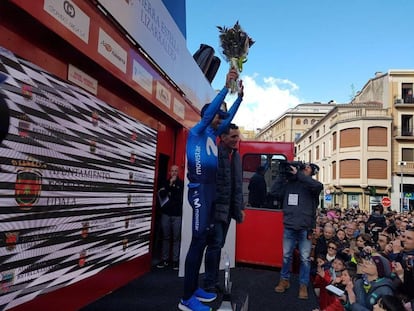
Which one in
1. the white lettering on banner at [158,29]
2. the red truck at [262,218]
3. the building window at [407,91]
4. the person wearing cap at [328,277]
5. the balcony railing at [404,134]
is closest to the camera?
the white lettering on banner at [158,29]

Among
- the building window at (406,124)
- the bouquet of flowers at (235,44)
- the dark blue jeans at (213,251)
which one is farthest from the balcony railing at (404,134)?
the dark blue jeans at (213,251)

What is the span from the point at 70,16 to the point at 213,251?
2329 mm

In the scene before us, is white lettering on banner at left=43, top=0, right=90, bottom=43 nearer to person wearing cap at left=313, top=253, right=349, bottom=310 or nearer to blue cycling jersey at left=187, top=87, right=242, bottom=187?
blue cycling jersey at left=187, top=87, right=242, bottom=187

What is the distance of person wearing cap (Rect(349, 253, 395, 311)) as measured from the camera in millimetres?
3184

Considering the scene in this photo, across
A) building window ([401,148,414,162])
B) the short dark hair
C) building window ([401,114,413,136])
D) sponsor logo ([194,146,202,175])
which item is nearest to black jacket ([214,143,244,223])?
the short dark hair

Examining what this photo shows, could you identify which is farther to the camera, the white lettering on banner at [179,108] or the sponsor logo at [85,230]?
the white lettering on banner at [179,108]

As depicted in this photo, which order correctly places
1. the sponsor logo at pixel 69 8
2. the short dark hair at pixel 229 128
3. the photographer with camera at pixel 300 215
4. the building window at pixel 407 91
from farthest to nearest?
1. the building window at pixel 407 91
2. the photographer with camera at pixel 300 215
3. the short dark hair at pixel 229 128
4. the sponsor logo at pixel 69 8

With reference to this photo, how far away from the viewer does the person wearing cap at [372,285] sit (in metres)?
3.18

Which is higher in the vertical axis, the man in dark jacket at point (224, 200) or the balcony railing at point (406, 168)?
the balcony railing at point (406, 168)

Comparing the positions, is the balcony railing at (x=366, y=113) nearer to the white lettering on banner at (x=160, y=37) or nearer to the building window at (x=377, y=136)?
the building window at (x=377, y=136)

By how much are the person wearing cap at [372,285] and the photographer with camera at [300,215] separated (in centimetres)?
90

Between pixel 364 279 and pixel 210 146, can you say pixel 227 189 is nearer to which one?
pixel 210 146

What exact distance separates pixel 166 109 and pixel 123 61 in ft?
4.37

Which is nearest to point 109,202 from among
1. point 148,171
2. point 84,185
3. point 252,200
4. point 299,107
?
point 84,185
